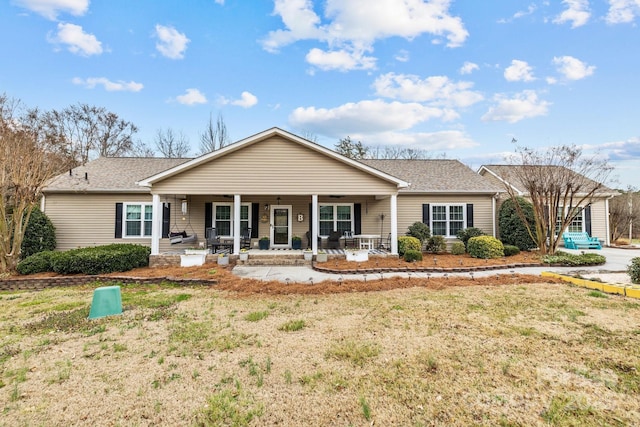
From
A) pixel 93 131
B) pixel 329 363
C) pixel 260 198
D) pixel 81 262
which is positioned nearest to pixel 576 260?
pixel 329 363

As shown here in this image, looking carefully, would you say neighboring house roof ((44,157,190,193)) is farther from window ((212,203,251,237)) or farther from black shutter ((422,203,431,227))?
black shutter ((422,203,431,227))

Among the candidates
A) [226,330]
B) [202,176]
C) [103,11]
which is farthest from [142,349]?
[103,11]

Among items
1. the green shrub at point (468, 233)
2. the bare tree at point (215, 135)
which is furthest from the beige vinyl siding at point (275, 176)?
the bare tree at point (215, 135)

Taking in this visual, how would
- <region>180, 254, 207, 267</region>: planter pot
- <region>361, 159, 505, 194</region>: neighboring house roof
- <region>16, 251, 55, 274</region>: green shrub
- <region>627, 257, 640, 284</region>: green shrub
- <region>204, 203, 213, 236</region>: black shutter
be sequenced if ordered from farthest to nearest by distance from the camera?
1. <region>361, 159, 505, 194</region>: neighboring house roof
2. <region>204, 203, 213, 236</region>: black shutter
3. <region>180, 254, 207, 267</region>: planter pot
4. <region>16, 251, 55, 274</region>: green shrub
5. <region>627, 257, 640, 284</region>: green shrub

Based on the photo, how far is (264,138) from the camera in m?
11.8

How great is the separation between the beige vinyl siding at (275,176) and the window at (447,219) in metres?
3.80

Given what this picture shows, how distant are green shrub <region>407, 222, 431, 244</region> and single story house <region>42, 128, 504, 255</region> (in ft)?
2.05

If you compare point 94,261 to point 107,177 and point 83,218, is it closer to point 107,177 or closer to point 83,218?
point 83,218

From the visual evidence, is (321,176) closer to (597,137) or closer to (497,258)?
(497,258)

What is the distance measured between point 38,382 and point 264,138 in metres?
9.76

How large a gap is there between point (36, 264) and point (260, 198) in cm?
807

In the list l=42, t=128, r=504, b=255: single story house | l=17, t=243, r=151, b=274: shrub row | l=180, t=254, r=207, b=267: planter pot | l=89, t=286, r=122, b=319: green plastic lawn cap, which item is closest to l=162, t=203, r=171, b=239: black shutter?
l=42, t=128, r=504, b=255: single story house

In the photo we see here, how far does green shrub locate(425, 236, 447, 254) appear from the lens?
1339 cm

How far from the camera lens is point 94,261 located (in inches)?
383
